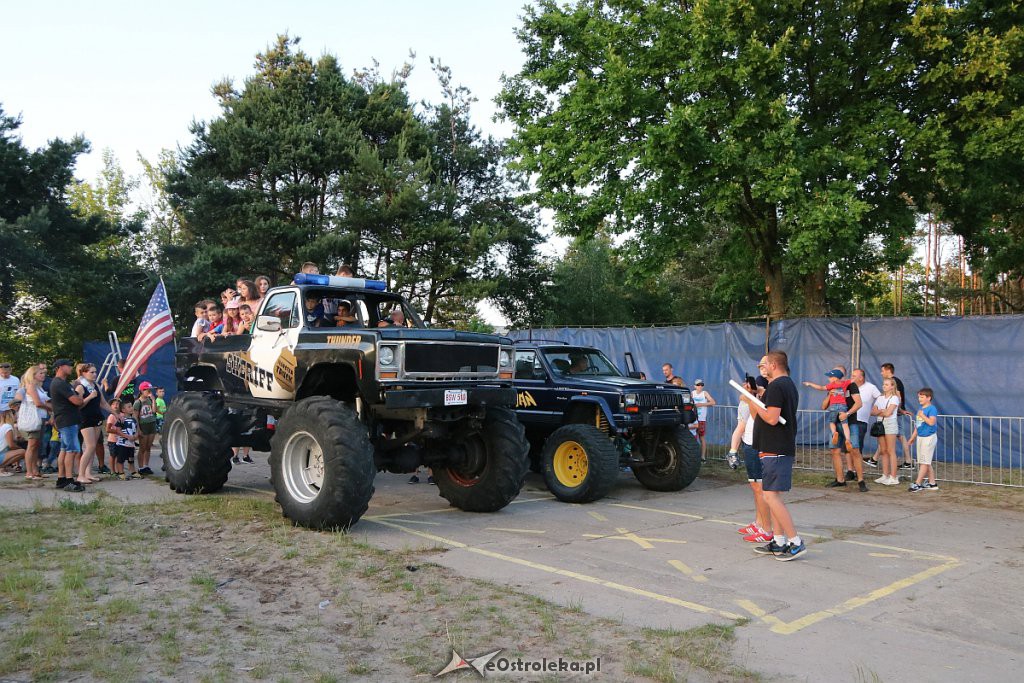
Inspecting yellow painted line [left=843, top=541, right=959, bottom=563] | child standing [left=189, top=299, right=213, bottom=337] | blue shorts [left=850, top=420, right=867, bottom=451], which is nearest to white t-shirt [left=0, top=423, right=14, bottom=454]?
child standing [left=189, top=299, right=213, bottom=337]

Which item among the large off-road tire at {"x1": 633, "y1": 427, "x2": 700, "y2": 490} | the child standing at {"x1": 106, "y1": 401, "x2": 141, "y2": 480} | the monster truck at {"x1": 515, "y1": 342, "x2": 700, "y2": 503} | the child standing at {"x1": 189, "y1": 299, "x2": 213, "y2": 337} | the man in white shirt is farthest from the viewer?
the man in white shirt

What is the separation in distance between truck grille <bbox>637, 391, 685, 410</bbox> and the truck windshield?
1.17 m

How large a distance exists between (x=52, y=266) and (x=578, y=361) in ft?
62.5

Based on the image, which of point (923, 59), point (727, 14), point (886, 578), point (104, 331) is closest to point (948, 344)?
point (923, 59)

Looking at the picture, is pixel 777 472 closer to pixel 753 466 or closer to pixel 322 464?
pixel 753 466

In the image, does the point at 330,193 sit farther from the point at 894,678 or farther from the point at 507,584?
the point at 894,678

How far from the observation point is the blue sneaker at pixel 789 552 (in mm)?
7125

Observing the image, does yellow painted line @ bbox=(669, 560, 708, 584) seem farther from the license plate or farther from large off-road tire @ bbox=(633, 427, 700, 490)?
large off-road tire @ bbox=(633, 427, 700, 490)

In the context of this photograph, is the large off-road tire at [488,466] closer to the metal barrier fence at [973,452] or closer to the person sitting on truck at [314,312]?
the person sitting on truck at [314,312]

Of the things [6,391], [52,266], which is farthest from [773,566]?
[52,266]

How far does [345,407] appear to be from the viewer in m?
7.90

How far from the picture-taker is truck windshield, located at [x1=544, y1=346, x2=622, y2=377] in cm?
1168

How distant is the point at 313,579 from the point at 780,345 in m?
12.7

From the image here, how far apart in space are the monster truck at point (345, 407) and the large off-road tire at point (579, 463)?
1256 millimetres
